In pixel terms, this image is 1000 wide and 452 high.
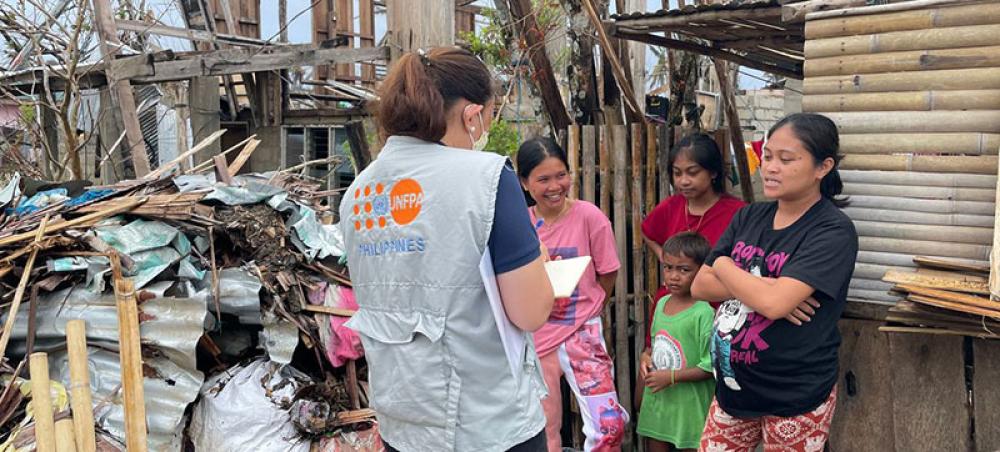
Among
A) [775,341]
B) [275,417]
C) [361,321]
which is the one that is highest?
[361,321]

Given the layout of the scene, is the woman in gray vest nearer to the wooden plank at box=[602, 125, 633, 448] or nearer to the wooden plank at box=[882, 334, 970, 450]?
the wooden plank at box=[882, 334, 970, 450]

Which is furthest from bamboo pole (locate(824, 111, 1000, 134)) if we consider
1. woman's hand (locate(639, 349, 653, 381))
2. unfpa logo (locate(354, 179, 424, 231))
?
unfpa logo (locate(354, 179, 424, 231))

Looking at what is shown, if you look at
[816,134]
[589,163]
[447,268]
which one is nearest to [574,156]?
[589,163]

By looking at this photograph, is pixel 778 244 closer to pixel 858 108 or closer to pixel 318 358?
pixel 858 108

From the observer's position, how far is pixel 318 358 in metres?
4.82

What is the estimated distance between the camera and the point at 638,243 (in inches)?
192

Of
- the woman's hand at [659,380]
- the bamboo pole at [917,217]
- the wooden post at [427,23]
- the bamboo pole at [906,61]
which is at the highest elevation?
the wooden post at [427,23]

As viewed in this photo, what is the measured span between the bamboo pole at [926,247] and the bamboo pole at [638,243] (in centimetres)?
170

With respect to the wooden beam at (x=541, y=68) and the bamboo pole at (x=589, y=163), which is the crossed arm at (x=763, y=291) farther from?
the wooden beam at (x=541, y=68)

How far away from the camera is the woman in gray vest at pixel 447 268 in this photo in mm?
2223

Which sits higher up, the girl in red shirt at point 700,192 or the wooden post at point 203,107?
the wooden post at point 203,107

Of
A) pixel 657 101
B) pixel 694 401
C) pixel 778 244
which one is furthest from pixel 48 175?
pixel 778 244

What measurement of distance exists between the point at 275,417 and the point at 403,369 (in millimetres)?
2407

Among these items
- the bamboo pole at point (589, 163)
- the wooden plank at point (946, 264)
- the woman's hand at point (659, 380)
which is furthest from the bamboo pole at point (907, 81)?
the bamboo pole at point (589, 163)
